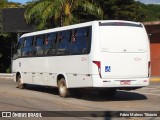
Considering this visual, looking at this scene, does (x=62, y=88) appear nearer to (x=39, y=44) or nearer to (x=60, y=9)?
(x=39, y=44)

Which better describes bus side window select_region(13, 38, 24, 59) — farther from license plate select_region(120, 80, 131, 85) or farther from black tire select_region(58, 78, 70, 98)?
license plate select_region(120, 80, 131, 85)

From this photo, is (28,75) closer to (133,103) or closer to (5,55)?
(133,103)

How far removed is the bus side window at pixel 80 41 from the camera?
17141 mm

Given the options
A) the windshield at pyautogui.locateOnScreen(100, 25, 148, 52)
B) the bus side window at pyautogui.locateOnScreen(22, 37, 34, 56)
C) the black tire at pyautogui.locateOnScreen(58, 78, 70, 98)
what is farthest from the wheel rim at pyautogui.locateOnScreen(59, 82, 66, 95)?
the bus side window at pyautogui.locateOnScreen(22, 37, 34, 56)

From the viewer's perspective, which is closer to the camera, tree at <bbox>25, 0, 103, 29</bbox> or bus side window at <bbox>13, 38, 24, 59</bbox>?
bus side window at <bbox>13, 38, 24, 59</bbox>

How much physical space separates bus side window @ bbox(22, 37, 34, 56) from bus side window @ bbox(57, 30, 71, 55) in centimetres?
322

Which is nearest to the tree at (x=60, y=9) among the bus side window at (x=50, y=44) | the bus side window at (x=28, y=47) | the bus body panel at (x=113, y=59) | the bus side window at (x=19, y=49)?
the bus side window at (x=19, y=49)

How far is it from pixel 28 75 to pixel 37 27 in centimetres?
1724

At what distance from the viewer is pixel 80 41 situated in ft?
57.6

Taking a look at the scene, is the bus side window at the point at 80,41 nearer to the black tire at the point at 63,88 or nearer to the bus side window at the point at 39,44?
the black tire at the point at 63,88

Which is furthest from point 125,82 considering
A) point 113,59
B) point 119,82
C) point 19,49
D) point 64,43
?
point 19,49

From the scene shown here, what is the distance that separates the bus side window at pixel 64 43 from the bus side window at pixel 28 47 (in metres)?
3.22

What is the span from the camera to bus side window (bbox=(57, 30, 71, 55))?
730 inches

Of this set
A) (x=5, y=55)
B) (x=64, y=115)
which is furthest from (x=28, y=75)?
(x=5, y=55)
